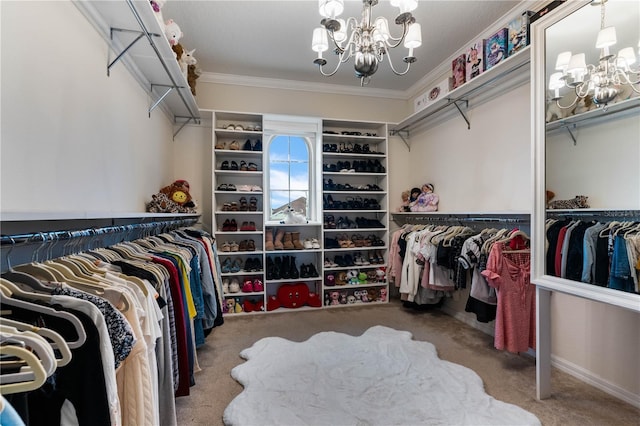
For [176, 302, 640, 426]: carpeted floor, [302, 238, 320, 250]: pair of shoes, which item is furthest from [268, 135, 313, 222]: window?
[176, 302, 640, 426]: carpeted floor

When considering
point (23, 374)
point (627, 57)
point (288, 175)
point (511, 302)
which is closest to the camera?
point (23, 374)

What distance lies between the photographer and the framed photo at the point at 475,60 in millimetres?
2709

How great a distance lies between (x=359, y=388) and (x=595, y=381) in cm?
159

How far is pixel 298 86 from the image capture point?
12.7ft

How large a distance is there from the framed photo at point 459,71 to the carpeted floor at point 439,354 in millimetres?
2464

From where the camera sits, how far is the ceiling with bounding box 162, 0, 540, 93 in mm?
2449

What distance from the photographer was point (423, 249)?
2.94 meters

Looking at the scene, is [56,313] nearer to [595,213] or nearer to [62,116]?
[62,116]

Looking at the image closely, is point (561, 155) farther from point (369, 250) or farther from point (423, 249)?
point (369, 250)

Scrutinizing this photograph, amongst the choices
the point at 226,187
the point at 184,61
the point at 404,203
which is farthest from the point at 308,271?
the point at 184,61

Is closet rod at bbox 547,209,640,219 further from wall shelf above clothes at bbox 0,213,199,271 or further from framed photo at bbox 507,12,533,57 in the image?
wall shelf above clothes at bbox 0,213,199,271

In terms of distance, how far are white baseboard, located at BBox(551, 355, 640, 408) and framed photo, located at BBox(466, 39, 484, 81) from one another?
2.49 metres

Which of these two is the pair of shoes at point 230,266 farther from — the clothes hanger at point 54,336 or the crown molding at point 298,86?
the clothes hanger at point 54,336

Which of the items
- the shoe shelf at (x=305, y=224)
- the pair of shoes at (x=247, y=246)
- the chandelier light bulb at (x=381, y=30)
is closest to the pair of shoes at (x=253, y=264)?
the shoe shelf at (x=305, y=224)
